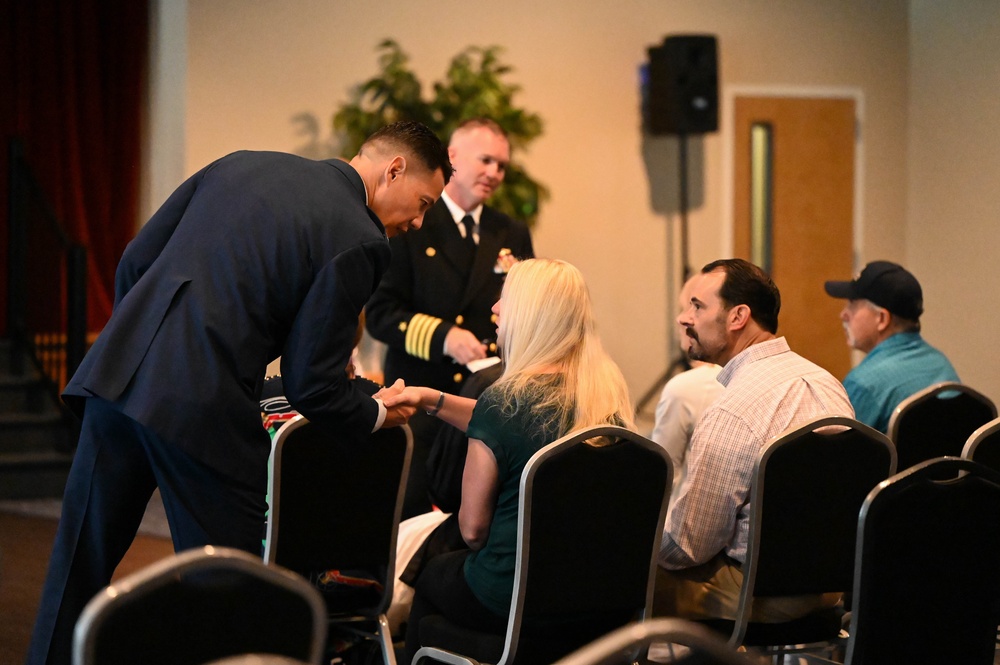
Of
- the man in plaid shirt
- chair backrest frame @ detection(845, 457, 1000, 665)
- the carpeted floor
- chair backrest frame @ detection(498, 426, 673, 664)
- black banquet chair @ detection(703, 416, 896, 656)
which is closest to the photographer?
chair backrest frame @ detection(845, 457, 1000, 665)

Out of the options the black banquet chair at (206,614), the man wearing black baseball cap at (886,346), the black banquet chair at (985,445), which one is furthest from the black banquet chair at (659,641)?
the man wearing black baseball cap at (886,346)

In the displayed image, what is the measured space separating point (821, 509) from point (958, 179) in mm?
5717

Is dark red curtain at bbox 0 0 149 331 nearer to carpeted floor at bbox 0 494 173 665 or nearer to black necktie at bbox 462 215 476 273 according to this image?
carpeted floor at bbox 0 494 173 665

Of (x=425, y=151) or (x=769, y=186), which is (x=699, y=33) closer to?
(x=769, y=186)

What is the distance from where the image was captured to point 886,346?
3.61 metres

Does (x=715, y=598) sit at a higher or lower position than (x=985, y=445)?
lower

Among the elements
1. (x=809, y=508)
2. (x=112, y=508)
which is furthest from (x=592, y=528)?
(x=112, y=508)

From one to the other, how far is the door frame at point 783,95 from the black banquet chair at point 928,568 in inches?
225

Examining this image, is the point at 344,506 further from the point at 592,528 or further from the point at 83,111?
the point at 83,111

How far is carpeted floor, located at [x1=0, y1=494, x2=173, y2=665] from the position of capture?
3.61m

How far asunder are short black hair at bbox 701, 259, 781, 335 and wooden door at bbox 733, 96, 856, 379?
15.9 feet

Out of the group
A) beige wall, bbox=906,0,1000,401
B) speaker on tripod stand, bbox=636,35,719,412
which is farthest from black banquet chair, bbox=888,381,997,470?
beige wall, bbox=906,0,1000,401

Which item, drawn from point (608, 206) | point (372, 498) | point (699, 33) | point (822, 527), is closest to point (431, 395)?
point (372, 498)

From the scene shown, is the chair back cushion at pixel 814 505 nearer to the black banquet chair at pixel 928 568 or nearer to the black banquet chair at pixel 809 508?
the black banquet chair at pixel 809 508
